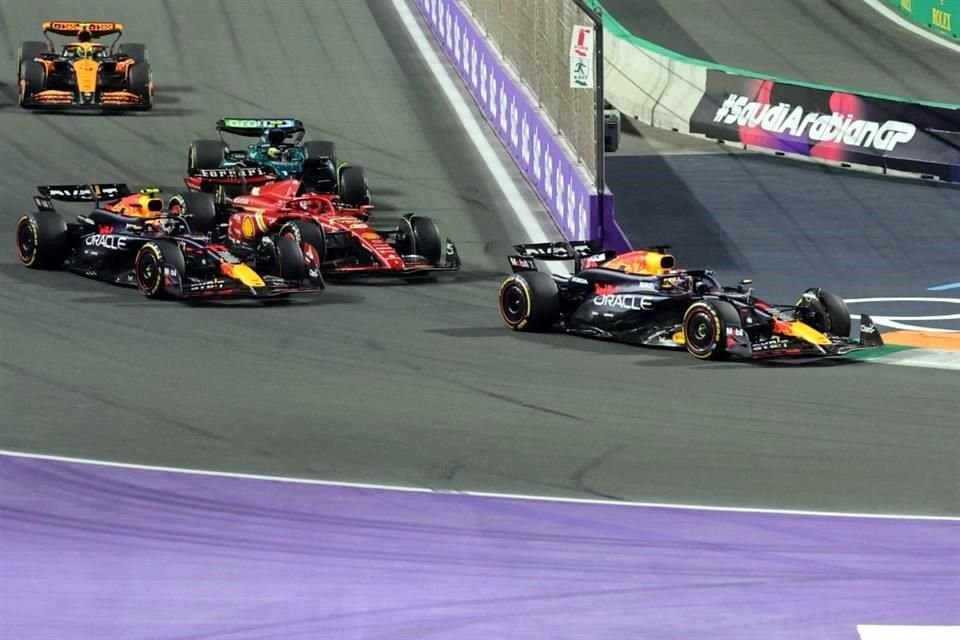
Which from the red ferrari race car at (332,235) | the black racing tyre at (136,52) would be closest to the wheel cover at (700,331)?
the red ferrari race car at (332,235)

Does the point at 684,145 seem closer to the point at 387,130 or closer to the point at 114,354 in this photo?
the point at 387,130

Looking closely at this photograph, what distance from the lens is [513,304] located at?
61.5ft

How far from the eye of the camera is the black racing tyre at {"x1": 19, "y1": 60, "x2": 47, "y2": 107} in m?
31.0

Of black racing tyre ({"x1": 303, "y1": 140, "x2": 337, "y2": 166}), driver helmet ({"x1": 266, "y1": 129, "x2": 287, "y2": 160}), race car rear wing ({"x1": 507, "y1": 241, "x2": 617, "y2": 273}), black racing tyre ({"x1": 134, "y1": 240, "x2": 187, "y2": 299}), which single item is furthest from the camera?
black racing tyre ({"x1": 303, "y1": 140, "x2": 337, "y2": 166})

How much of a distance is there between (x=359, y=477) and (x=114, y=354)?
5.23 meters

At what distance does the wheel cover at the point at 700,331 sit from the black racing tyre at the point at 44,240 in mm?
7817

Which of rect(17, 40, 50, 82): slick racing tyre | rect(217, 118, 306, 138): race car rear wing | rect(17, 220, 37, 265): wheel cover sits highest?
rect(17, 40, 50, 82): slick racing tyre

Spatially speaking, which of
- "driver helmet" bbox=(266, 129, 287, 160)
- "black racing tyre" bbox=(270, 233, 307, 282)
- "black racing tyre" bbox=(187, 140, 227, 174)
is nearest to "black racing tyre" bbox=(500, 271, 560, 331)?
"black racing tyre" bbox=(270, 233, 307, 282)

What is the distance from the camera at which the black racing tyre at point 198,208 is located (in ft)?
73.8

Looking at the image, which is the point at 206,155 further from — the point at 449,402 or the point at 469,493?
the point at 469,493

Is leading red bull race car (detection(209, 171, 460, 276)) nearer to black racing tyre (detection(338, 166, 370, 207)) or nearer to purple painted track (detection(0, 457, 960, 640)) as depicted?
black racing tyre (detection(338, 166, 370, 207))

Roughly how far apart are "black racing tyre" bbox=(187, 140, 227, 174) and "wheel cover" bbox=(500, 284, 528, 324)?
320 inches

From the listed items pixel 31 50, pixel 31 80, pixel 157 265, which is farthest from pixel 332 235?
pixel 31 50

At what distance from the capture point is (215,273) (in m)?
19.9
